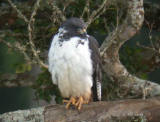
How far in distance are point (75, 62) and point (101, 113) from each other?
75cm

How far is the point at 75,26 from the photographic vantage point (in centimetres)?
479

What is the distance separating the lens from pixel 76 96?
196 inches

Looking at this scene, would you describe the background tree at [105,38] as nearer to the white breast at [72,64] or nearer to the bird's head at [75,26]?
the bird's head at [75,26]

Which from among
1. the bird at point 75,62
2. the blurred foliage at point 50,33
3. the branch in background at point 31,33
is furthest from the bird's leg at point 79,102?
the blurred foliage at point 50,33

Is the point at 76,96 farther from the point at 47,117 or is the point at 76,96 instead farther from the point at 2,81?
the point at 2,81

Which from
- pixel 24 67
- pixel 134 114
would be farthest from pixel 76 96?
pixel 24 67

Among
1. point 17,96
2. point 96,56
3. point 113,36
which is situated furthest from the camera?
point 17,96

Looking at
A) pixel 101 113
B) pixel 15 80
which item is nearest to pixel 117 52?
pixel 101 113

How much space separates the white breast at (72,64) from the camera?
179 inches

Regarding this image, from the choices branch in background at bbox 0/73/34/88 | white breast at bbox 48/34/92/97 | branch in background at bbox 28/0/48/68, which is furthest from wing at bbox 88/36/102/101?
branch in background at bbox 0/73/34/88

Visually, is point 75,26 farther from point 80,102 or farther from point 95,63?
point 80,102

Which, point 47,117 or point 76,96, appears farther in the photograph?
point 76,96

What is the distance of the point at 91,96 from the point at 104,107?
52 centimetres

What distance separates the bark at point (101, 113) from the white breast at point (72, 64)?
13.4 inches
